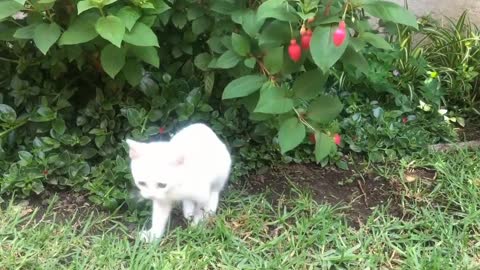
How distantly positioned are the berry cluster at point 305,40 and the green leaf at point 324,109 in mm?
226

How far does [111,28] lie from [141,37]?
4.9 inches

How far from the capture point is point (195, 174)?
7.36ft

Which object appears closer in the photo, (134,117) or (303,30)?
(303,30)

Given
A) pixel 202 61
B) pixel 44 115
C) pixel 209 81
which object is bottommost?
pixel 44 115

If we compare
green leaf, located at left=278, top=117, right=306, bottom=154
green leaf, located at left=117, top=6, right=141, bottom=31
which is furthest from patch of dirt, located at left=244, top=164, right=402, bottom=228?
green leaf, located at left=117, top=6, right=141, bottom=31

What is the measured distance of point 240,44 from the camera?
7.76ft

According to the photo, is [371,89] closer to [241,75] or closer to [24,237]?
[241,75]

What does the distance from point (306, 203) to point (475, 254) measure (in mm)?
698

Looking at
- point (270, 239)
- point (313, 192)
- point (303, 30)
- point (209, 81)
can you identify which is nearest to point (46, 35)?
point (209, 81)

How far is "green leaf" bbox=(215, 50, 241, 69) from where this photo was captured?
94.7 inches

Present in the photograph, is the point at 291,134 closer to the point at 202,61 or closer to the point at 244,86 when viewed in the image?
the point at 244,86

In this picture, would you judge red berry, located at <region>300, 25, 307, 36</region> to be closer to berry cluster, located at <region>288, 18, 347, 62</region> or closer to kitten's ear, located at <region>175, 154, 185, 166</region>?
berry cluster, located at <region>288, 18, 347, 62</region>

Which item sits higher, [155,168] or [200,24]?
[200,24]

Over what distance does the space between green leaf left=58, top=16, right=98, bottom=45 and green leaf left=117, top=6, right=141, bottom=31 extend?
116mm
